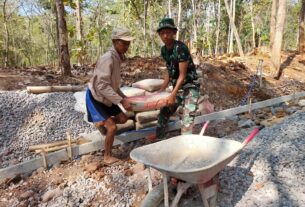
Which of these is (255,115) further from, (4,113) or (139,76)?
(4,113)

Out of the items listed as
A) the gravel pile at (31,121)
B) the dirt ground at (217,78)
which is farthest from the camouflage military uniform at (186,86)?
the dirt ground at (217,78)

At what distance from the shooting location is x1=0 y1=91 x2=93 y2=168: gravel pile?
14.6 ft

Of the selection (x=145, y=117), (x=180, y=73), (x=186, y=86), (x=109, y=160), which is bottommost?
(x=109, y=160)

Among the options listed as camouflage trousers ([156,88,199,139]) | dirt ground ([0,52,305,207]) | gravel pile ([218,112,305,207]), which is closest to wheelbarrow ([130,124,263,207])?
gravel pile ([218,112,305,207])

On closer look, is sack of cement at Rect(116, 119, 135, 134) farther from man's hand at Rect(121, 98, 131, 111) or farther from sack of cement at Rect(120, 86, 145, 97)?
man's hand at Rect(121, 98, 131, 111)

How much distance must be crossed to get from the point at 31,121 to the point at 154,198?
124 inches

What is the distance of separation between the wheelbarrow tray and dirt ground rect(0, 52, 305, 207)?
70 centimetres

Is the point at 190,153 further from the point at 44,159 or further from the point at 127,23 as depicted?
the point at 127,23

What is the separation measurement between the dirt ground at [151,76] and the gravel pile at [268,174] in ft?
3.45

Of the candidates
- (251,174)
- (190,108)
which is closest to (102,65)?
(190,108)

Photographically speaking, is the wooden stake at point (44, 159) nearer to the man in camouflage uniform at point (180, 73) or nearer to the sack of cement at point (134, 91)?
the man in camouflage uniform at point (180, 73)

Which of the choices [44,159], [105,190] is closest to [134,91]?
[44,159]

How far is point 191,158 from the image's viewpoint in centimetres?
304

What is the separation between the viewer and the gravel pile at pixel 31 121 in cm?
445
